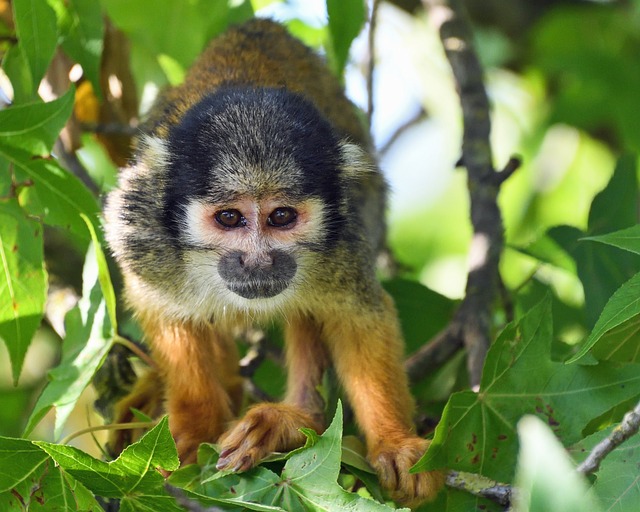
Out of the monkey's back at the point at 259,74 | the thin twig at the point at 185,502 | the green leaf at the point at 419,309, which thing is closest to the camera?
the thin twig at the point at 185,502

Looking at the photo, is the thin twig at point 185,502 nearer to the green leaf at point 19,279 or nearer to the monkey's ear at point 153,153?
the green leaf at point 19,279

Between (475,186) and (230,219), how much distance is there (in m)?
1.72

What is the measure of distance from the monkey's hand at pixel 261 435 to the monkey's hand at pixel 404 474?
1.23ft

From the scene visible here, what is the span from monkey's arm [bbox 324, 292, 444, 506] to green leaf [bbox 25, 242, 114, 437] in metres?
1.22

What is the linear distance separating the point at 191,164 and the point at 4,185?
34.5 inches

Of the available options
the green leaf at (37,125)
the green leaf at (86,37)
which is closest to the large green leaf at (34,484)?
the green leaf at (37,125)

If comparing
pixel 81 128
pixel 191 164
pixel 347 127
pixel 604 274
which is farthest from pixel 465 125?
pixel 81 128

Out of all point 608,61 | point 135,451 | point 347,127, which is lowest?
point 608,61

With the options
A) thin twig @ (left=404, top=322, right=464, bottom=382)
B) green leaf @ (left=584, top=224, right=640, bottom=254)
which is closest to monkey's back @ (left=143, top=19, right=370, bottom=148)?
thin twig @ (left=404, top=322, right=464, bottom=382)

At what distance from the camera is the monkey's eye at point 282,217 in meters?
4.34

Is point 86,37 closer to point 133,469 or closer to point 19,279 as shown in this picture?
point 19,279

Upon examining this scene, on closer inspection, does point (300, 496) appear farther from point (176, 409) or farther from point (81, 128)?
point (81, 128)

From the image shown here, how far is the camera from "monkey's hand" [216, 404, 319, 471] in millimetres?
3689

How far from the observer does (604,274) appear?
15.0 feet
